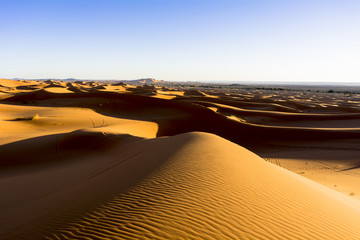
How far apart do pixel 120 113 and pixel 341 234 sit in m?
20.2

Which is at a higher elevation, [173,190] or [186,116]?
[173,190]

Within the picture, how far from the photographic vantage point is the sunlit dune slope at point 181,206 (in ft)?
10.1

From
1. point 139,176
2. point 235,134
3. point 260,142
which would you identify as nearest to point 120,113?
point 235,134

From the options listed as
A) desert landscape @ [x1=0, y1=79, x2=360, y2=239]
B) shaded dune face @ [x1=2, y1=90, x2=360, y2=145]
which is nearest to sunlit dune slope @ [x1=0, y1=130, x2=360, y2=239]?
Result: desert landscape @ [x1=0, y1=79, x2=360, y2=239]

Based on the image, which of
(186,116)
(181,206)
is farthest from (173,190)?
(186,116)

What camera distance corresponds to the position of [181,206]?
358 cm

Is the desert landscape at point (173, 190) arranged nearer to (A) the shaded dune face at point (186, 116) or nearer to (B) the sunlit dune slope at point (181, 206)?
(B) the sunlit dune slope at point (181, 206)

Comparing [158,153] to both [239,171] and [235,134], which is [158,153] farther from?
[235,134]

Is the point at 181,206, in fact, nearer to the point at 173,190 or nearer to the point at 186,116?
the point at 173,190

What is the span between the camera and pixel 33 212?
4.11 meters

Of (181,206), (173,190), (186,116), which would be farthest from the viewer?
(186,116)

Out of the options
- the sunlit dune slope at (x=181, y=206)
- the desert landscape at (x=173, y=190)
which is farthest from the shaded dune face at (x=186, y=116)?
the sunlit dune slope at (x=181, y=206)

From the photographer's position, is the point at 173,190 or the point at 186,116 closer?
the point at 173,190

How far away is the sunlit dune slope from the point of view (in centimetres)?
307
